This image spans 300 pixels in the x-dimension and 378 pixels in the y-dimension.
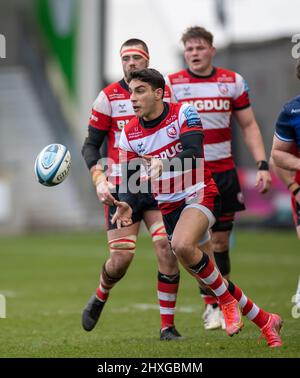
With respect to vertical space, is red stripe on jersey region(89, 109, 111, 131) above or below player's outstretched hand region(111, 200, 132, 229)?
above

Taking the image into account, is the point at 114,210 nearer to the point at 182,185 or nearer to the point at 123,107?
the point at 123,107

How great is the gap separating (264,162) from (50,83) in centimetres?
2626

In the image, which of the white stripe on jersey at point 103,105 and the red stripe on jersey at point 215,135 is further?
the red stripe on jersey at point 215,135

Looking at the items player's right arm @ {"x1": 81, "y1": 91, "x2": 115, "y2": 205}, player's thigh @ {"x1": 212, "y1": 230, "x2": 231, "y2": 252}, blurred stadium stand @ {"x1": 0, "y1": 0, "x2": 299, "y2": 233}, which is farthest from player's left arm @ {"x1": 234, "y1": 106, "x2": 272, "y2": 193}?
blurred stadium stand @ {"x1": 0, "y1": 0, "x2": 299, "y2": 233}

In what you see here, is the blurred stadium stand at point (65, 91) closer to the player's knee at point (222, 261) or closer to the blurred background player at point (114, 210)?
the player's knee at point (222, 261)

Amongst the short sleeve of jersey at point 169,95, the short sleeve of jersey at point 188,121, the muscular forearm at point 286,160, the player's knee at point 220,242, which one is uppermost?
the short sleeve of jersey at point 188,121

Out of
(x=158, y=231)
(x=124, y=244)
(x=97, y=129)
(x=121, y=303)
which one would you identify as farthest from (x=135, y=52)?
(x=121, y=303)

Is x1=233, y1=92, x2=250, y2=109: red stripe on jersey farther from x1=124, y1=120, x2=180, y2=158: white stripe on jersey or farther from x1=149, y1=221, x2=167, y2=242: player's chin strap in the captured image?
x1=124, y1=120, x2=180, y2=158: white stripe on jersey

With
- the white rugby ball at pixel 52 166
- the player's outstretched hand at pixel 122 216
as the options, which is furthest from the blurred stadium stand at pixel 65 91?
the player's outstretched hand at pixel 122 216

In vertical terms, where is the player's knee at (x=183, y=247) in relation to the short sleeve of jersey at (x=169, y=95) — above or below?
below

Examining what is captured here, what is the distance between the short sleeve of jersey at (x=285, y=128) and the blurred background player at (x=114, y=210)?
1237 mm

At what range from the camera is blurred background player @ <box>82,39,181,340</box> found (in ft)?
24.6

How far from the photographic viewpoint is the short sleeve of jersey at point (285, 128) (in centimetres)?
698

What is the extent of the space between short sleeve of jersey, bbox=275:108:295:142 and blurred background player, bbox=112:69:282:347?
662mm
